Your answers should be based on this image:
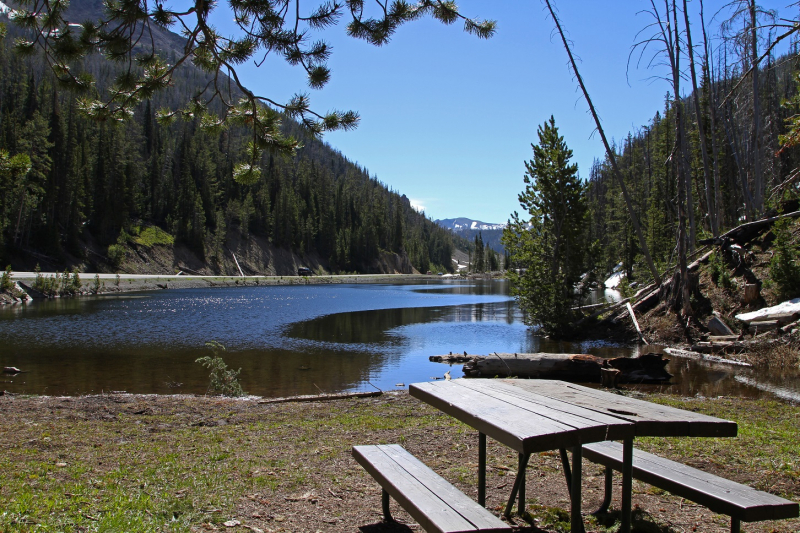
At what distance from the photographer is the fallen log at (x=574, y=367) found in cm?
1195

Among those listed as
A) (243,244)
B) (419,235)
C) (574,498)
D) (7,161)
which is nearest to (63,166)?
(243,244)

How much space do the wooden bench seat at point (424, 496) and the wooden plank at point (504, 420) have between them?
402 mm

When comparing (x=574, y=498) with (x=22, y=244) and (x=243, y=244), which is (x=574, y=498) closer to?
(x=22, y=244)

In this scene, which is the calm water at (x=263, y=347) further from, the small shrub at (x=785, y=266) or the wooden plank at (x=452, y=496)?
the wooden plank at (x=452, y=496)

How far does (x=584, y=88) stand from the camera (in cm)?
1788

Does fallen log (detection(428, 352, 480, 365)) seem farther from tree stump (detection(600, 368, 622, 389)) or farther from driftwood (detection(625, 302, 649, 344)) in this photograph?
driftwood (detection(625, 302, 649, 344))

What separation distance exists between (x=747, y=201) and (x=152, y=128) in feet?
289

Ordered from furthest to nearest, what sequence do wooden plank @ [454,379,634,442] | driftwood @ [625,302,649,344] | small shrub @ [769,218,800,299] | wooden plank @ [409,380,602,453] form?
driftwood @ [625,302,649,344] < small shrub @ [769,218,800,299] < wooden plank @ [454,379,634,442] < wooden plank @ [409,380,602,453]

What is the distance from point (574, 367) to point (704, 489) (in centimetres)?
942

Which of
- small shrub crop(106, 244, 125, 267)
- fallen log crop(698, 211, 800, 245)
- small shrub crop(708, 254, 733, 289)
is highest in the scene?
small shrub crop(106, 244, 125, 267)

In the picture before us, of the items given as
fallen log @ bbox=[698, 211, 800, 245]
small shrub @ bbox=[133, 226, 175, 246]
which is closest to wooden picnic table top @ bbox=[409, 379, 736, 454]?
fallen log @ bbox=[698, 211, 800, 245]

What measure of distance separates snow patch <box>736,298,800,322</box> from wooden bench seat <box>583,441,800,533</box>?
12613 millimetres

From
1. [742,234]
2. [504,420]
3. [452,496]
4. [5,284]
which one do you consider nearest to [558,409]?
[504,420]

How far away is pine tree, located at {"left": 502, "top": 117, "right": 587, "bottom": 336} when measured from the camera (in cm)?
2002
